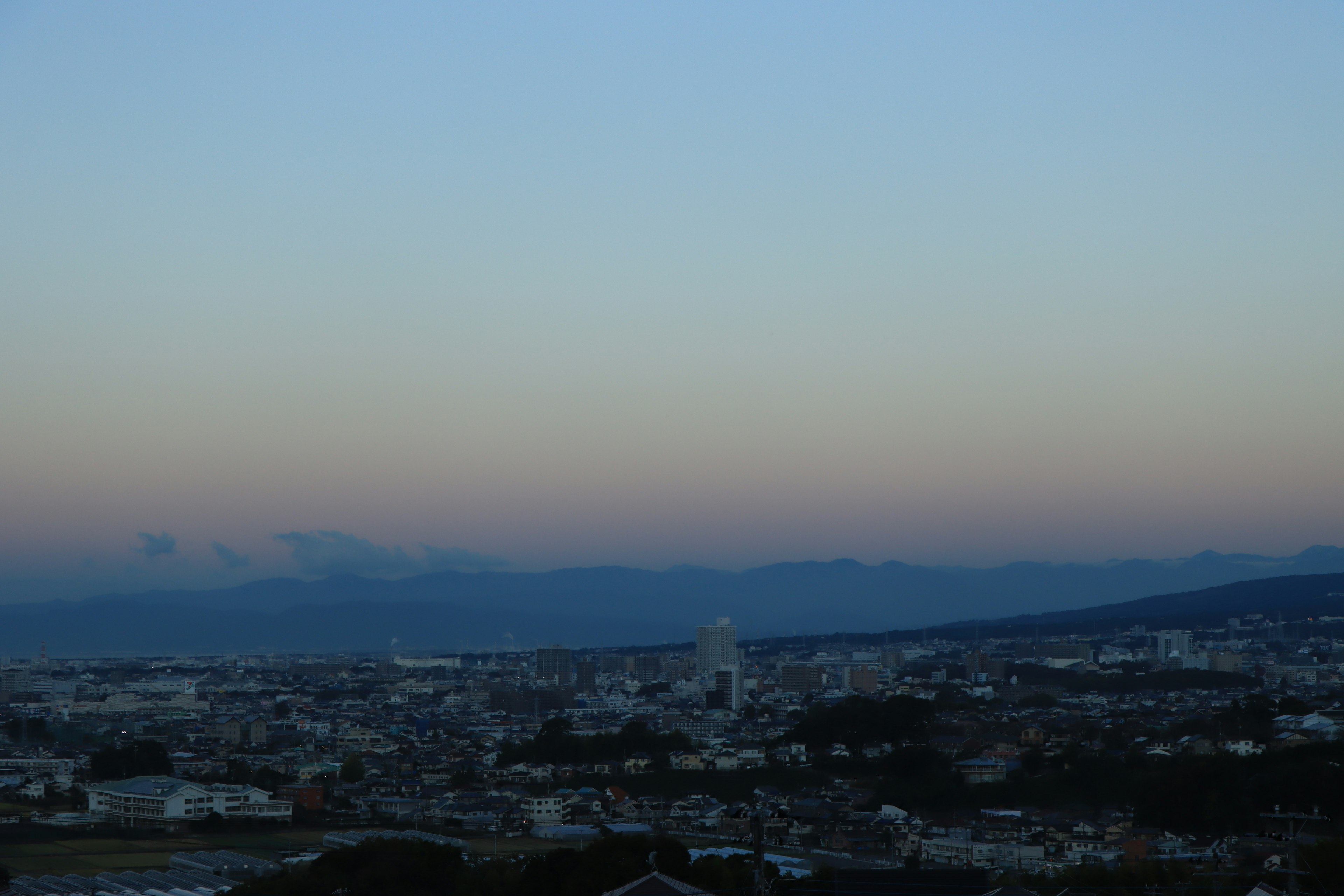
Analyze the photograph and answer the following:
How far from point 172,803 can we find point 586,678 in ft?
133

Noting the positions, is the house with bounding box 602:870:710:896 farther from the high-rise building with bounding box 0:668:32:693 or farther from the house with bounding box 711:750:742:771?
the high-rise building with bounding box 0:668:32:693

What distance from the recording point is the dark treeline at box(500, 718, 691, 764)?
26.0 metres

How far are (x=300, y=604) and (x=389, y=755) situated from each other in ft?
393

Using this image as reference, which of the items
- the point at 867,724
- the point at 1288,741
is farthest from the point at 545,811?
the point at 1288,741

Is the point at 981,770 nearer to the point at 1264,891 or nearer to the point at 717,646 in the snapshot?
the point at 1264,891

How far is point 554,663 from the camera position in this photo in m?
66.4

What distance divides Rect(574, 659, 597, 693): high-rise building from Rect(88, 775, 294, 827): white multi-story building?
36174 millimetres

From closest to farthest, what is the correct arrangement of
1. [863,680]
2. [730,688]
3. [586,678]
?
[730,688], [863,680], [586,678]

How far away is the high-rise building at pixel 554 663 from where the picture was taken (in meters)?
64.9

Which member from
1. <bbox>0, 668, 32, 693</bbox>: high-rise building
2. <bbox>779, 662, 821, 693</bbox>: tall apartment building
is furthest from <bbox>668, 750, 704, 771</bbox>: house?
<bbox>0, 668, 32, 693</bbox>: high-rise building

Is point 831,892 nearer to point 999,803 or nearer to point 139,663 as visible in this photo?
point 999,803

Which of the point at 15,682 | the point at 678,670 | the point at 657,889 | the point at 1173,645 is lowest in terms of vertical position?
the point at 678,670

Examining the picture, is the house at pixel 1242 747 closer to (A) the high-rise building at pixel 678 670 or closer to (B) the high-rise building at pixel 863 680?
(B) the high-rise building at pixel 863 680

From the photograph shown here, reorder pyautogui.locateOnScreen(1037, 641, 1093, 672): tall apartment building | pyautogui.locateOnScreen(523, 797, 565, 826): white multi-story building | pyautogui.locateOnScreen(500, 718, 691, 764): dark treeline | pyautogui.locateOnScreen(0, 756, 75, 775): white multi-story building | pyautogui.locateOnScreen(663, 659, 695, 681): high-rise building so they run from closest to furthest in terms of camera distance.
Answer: pyautogui.locateOnScreen(523, 797, 565, 826): white multi-story building < pyautogui.locateOnScreen(0, 756, 75, 775): white multi-story building < pyautogui.locateOnScreen(500, 718, 691, 764): dark treeline < pyautogui.locateOnScreen(1037, 641, 1093, 672): tall apartment building < pyautogui.locateOnScreen(663, 659, 695, 681): high-rise building
